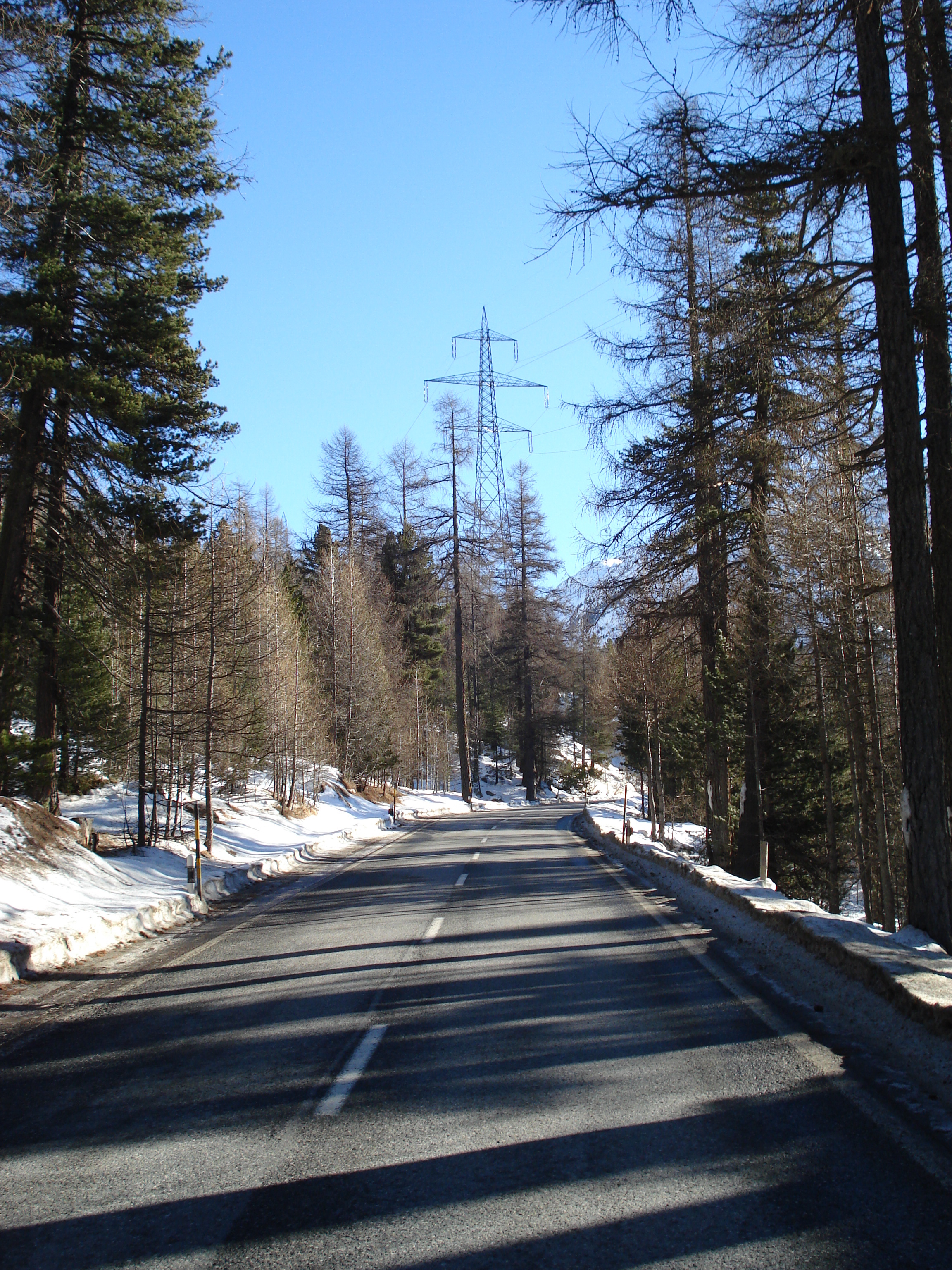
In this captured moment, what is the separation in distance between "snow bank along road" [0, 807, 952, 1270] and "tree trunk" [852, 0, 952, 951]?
2.21 metres

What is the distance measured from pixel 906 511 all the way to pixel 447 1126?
6.70 m

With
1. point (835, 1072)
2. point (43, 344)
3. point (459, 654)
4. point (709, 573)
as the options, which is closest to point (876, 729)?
point (709, 573)

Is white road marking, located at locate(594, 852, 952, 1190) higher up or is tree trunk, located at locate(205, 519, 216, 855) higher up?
tree trunk, located at locate(205, 519, 216, 855)

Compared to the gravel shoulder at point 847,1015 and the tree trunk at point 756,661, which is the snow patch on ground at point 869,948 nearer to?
the gravel shoulder at point 847,1015

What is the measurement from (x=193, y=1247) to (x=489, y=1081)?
2.12 m

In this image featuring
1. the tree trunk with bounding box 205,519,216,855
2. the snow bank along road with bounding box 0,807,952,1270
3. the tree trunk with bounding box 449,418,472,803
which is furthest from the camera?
the tree trunk with bounding box 449,418,472,803

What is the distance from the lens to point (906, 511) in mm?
8430

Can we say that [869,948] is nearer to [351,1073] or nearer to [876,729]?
[351,1073]

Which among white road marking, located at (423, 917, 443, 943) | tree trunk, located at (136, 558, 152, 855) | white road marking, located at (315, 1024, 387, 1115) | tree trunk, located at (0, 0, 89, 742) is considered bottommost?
white road marking, located at (423, 917, 443, 943)

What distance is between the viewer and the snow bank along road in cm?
350

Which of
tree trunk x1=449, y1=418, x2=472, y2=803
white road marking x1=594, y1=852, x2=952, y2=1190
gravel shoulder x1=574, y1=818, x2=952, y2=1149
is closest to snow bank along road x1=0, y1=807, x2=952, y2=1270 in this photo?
white road marking x1=594, y1=852, x2=952, y2=1190

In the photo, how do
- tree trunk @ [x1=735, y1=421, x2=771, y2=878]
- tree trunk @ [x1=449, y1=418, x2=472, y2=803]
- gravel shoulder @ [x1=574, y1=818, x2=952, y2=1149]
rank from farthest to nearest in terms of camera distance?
tree trunk @ [x1=449, y1=418, x2=472, y2=803]
tree trunk @ [x1=735, y1=421, x2=771, y2=878]
gravel shoulder @ [x1=574, y1=818, x2=952, y2=1149]

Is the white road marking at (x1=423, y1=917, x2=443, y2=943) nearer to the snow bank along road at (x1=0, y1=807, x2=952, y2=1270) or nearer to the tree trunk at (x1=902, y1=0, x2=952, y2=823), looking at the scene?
the snow bank along road at (x1=0, y1=807, x2=952, y2=1270)

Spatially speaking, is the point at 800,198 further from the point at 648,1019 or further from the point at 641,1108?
the point at 641,1108
